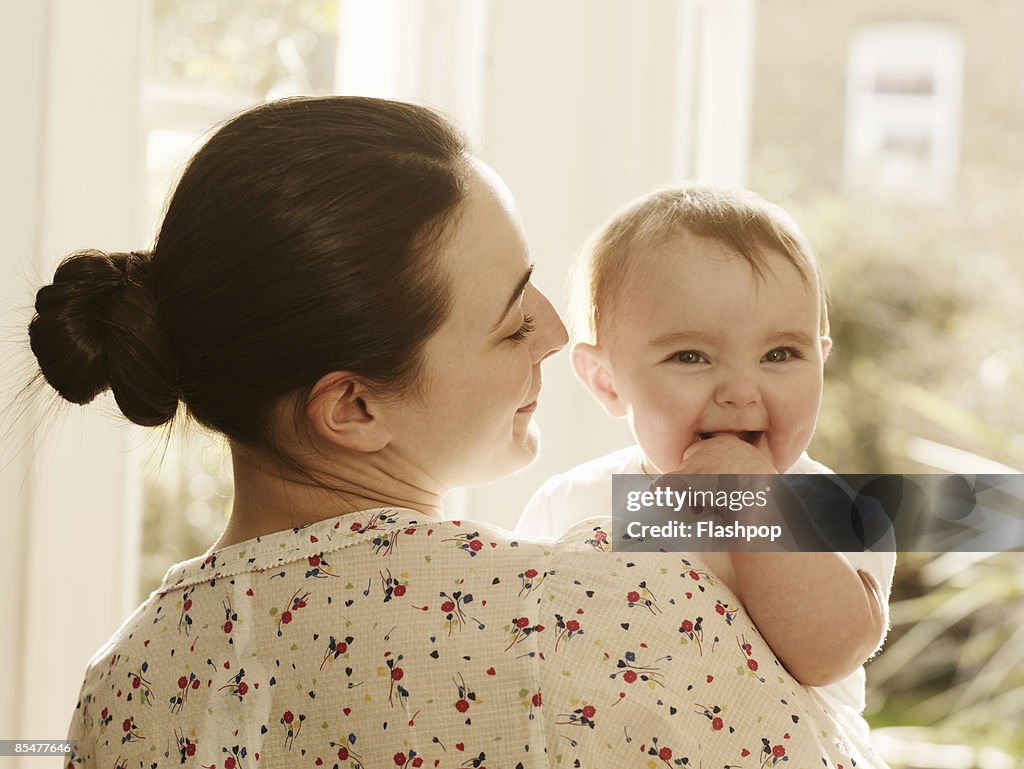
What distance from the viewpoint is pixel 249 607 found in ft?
2.56

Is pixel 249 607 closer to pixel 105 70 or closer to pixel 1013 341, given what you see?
pixel 105 70

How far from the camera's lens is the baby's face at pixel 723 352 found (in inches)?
37.8

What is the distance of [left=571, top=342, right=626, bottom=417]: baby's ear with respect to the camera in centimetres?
107

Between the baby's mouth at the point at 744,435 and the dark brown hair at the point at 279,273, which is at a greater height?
the dark brown hair at the point at 279,273

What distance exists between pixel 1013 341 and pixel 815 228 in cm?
96

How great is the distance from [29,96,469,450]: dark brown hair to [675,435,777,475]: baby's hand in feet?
0.87

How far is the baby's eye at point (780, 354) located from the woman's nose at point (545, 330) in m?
0.21

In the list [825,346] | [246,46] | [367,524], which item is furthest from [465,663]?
[246,46]

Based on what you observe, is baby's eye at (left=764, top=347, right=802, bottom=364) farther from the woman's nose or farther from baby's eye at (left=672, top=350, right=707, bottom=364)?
the woman's nose

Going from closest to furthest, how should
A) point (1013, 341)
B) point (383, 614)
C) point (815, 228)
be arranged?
point (383, 614) → point (1013, 341) → point (815, 228)

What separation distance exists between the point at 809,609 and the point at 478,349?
1.05 feet

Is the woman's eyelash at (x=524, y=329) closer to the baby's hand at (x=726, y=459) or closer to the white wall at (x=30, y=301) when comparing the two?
the baby's hand at (x=726, y=459)

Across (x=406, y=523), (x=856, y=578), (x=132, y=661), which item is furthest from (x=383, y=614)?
(x=856, y=578)

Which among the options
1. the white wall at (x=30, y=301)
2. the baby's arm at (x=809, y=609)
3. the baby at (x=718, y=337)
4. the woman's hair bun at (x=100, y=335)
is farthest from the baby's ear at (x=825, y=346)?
the white wall at (x=30, y=301)
